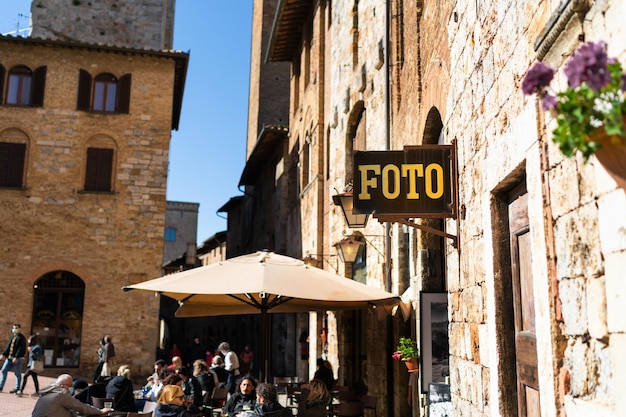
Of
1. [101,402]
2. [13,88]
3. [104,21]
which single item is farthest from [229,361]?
[104,21]

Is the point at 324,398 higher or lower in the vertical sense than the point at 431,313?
lower

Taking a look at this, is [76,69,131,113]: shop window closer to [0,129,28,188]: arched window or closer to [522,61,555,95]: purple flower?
[0,129,28,188]: arched window

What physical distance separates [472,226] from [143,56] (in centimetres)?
1767

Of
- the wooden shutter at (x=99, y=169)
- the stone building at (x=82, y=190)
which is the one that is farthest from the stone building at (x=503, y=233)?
the wooden shutter at (x=99, y=169)

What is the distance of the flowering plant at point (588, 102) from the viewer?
67.5 inches

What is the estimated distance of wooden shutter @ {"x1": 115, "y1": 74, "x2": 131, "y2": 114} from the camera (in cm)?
2000

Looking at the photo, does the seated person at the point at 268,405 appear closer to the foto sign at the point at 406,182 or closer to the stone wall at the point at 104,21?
the foto sign at the point at 406,182

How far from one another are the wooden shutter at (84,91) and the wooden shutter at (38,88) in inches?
41.6

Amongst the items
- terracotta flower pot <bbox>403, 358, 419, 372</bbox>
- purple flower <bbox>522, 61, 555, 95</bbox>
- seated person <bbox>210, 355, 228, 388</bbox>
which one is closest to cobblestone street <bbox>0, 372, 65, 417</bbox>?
seated person <bbox>210, 355, 228, 388</bbox>

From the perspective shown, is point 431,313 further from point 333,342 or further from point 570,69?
point 333,342

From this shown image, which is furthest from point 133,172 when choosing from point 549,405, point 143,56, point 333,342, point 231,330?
point 549,405

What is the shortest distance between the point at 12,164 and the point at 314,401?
15205 mm

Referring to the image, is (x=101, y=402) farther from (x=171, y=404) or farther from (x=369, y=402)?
(x=369, y=402)

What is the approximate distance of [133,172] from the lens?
64.4 feet
